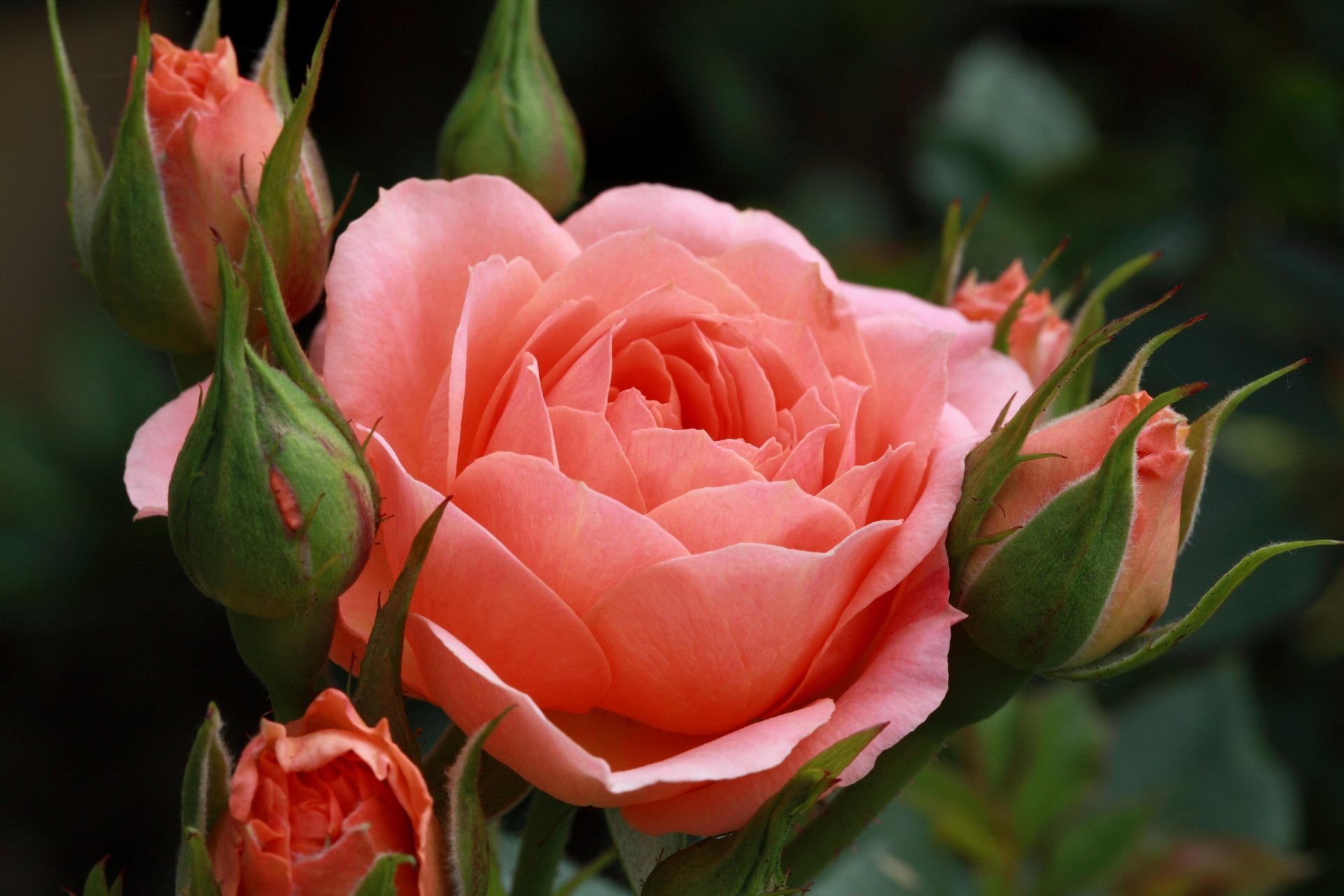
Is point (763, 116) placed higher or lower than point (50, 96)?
higher

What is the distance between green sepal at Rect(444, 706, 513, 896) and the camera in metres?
0.43

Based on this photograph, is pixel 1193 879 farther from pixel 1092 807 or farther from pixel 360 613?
pixel 360 613

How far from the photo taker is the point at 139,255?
0.55 m

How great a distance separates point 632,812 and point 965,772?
598mm

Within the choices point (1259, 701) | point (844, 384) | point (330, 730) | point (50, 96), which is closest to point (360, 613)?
point (330, 730)

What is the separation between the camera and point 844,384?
1.73ft

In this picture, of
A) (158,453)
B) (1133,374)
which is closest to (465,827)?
(158,453)

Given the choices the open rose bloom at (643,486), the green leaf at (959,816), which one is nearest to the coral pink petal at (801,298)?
the open rose bloom at (643,486)

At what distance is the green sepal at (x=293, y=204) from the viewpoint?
507 millimetres

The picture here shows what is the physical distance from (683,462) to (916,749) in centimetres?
17

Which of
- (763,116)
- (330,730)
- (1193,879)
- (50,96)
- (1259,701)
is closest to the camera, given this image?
(330,730)

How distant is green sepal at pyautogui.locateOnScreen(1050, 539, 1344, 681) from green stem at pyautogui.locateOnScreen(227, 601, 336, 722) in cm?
28

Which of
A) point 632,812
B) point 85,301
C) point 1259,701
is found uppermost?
point 632,812

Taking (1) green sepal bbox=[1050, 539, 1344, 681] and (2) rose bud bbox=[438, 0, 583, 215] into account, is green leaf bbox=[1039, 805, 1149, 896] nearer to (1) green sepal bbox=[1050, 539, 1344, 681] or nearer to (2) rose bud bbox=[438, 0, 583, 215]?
(1) green sepal bbox=[1050, 539, 1344, 681]
